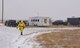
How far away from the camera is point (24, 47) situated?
1931 cm

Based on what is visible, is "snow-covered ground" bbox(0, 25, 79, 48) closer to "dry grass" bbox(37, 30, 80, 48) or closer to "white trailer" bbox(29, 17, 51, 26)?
"dry grass" bbox(37, 30, 80, 48)

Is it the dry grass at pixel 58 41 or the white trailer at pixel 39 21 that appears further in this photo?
the white trailer at pixel 39 21

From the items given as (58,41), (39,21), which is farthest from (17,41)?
(39,21)

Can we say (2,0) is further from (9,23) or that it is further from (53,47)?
(53,47)

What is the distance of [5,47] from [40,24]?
49.9 metres

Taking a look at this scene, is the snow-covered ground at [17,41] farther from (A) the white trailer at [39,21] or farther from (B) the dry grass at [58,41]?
(A) the white trailer at [39,21]

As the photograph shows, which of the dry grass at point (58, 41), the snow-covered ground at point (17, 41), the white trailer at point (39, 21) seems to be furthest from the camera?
the white trailer at point (39, 21)

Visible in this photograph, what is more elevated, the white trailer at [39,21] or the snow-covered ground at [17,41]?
the snow-covered ground at [17,41]

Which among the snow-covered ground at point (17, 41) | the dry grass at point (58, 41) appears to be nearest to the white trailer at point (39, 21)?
the snow-covered ground at point (17, 41)

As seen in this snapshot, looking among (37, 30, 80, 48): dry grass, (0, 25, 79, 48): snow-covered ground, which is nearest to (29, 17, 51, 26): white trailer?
(0, 25, 79, 48): snow-covered ground

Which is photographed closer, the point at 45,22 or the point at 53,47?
the point at 53,47

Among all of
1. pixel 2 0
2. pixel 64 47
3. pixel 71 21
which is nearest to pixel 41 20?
pixel 71 21

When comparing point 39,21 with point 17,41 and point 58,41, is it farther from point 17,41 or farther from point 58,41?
point 17,41

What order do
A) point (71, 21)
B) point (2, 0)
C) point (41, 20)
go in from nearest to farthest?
point (41, 20) < point (71, 21) < point (2, 0)
